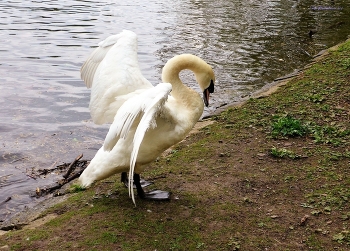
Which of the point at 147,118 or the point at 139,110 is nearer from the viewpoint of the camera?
the point at 147,118

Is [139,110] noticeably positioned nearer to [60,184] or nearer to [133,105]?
[133,105]

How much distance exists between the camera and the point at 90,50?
11.3 metres

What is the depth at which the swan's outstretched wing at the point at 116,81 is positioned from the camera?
4570mm

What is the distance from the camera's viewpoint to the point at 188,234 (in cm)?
379

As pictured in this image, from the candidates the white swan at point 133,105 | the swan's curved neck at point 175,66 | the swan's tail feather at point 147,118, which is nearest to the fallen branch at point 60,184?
the white swan at point 133,105

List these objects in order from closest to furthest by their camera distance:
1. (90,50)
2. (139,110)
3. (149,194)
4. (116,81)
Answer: (139,110), (149,194), (116,81), (90,50)

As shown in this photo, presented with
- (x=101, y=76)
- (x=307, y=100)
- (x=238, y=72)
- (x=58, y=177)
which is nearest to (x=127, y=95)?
(x=101, y=76)

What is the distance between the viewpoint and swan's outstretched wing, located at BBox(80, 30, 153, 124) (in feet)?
15.0

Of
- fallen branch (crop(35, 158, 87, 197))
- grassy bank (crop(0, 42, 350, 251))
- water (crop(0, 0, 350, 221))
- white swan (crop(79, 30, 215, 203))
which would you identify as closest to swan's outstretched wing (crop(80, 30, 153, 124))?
white swan (crop(79, 30, 215, 203))

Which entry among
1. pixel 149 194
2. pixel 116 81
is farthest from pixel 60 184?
pixel 116 81

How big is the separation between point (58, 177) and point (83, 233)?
6.97ft

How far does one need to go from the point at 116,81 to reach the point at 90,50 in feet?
23.0

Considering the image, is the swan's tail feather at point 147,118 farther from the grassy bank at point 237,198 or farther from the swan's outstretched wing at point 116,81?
the swan's outstretched wing at point 116,81

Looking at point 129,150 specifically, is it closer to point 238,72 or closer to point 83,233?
point 83,233
